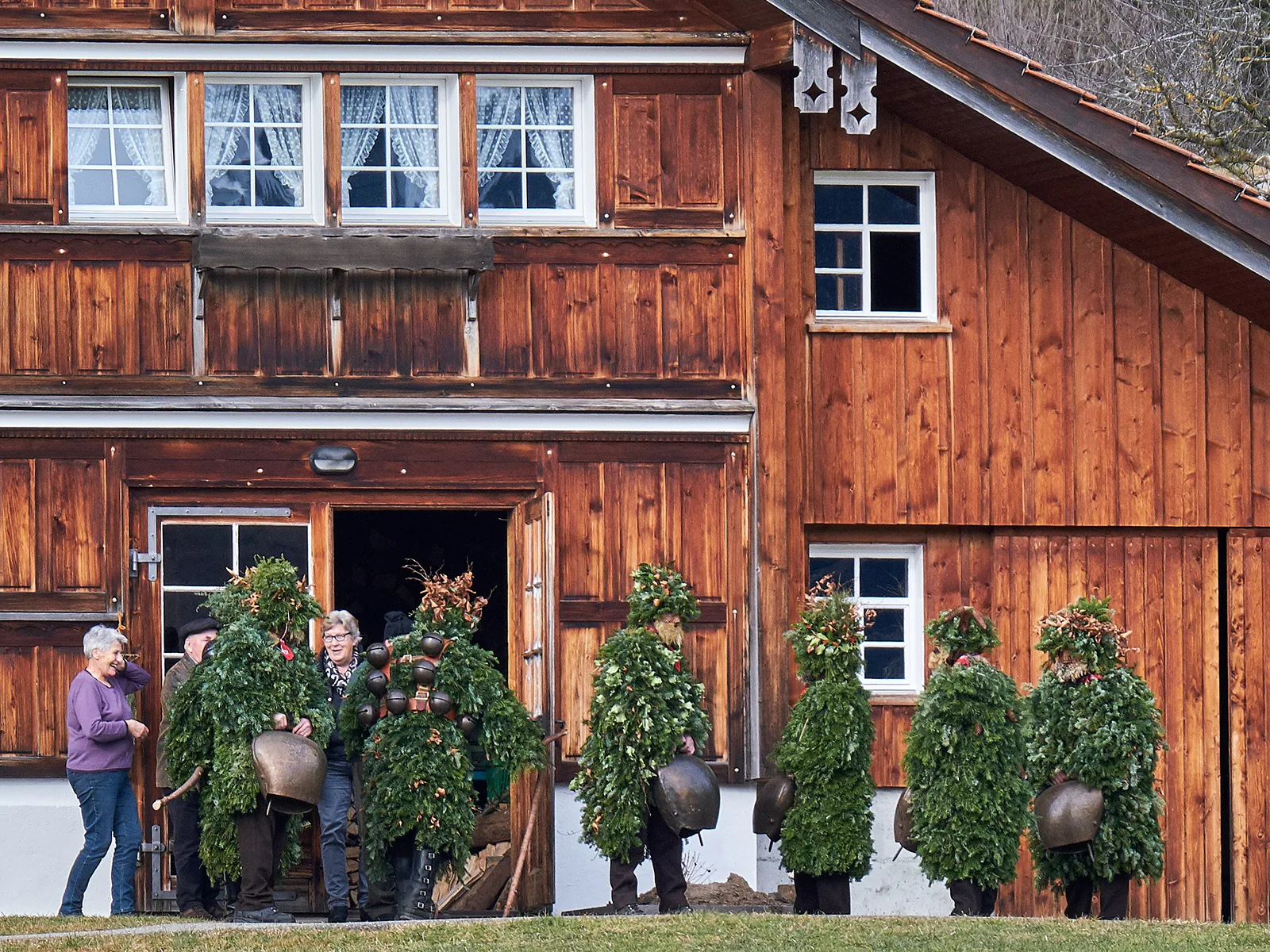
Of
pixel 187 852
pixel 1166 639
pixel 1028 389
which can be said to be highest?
pixel 1028 389

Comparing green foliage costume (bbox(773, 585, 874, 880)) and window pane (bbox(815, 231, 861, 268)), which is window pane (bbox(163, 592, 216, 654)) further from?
window pane (bbox(815, 231, 861, 268))

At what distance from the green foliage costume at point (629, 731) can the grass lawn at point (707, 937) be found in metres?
0.89

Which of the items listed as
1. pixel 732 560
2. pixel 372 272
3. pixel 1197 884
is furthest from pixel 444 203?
pixel 1197 884

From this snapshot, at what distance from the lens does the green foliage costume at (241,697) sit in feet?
37.6

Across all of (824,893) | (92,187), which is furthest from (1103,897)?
(92,187)

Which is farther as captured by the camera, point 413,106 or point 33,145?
point 413,106

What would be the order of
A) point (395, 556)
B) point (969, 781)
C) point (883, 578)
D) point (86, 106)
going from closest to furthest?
point (969, 781) → point (86, 106) → point (883, 578) → point (395, 556)

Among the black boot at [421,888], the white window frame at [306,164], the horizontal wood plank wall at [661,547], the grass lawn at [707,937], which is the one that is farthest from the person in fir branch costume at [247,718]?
the white window frame at [306,164]

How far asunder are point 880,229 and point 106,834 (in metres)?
6.53

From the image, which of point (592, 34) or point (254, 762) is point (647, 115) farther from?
point (254, 762)

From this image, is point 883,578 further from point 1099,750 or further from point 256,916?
point 256,916

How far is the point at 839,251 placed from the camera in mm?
14195

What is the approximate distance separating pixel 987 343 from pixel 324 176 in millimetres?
4644

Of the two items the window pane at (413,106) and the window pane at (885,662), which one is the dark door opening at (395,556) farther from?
the window pane at (413,106)
